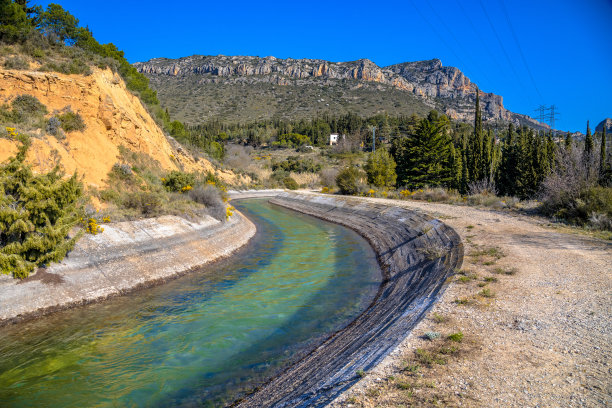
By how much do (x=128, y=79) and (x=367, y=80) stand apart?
441 ft

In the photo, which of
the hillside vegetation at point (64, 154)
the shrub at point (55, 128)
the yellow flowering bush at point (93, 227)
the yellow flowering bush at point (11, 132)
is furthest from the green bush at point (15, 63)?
the yellow flowering bush at point (93, 227)

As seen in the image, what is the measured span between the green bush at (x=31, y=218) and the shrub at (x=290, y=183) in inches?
2092

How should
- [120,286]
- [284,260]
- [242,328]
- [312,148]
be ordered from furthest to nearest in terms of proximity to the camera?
[312,148] < [284,260] < [120,286] < [242,328]

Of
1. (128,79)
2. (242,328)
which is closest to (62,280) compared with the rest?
(242,328)

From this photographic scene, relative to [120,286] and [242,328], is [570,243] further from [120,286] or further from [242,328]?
[120,286]

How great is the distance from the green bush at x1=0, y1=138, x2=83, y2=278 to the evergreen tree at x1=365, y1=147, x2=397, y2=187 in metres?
35.1

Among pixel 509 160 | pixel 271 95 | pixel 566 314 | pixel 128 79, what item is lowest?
pixel 566 314

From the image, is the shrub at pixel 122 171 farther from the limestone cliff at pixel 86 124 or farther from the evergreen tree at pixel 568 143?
the evergreen tree at pixel 568 143

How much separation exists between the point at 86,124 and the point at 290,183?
4600cm

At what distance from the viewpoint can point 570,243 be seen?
12.4 metres

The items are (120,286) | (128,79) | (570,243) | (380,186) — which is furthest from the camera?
(380,186)

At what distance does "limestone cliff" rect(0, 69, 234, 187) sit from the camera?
1583 cm

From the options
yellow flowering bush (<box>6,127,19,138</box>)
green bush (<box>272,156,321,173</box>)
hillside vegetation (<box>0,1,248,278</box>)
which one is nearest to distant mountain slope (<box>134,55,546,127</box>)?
green bush (<box>272,156,321,173</box>)

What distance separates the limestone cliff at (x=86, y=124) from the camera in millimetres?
15828
